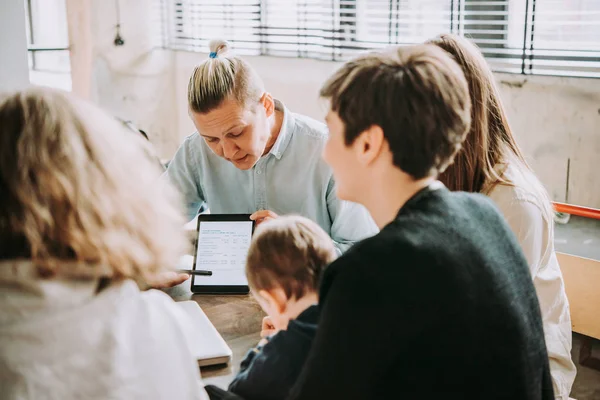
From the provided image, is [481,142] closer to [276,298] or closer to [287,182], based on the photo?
[276,298]

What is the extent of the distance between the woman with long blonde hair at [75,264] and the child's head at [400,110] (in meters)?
0.35

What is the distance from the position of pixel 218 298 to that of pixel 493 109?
82 centimetres

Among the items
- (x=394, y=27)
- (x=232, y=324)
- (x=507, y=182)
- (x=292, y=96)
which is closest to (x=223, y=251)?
(x=232, y=324)

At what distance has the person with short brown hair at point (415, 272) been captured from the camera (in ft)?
3.07

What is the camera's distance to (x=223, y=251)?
6.03 feet

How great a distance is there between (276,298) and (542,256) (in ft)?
2.13

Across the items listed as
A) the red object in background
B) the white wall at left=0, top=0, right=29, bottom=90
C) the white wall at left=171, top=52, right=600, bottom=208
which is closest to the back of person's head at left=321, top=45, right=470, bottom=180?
the white wall at left=171, top=52, right=600, bottom=208

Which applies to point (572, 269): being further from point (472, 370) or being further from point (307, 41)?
point (307, 41)

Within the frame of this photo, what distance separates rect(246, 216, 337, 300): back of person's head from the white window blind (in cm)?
148

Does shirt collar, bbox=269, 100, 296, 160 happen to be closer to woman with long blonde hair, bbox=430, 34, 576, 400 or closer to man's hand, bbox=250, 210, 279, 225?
man's hand, bbox=250, 210, 279, 225

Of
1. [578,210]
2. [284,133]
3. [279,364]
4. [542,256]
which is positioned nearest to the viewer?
[279,364]

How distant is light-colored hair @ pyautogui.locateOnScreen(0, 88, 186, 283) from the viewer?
0.91 metres

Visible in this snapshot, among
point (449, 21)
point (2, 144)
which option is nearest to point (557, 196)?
point (449, 21)

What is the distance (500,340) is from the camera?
39.8 inches
